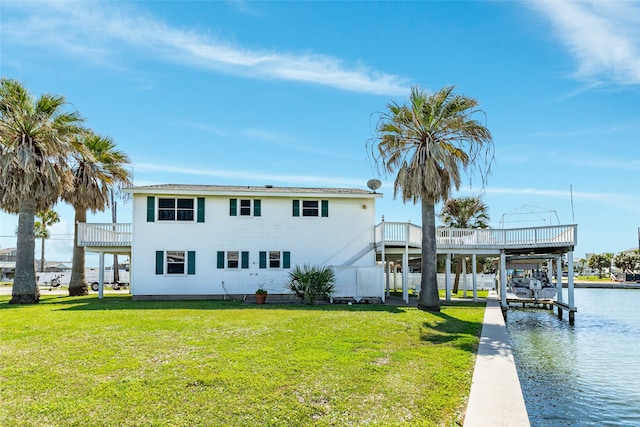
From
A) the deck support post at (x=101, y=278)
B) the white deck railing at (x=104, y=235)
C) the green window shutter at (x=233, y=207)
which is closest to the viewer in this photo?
the green window shutter at (x=233, y=207)

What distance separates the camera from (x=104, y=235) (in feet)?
75.0

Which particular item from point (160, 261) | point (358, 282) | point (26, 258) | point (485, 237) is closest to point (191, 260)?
point (160, 261)

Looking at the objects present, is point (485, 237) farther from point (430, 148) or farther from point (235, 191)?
point (235, 191)

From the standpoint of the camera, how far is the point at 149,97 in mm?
18391

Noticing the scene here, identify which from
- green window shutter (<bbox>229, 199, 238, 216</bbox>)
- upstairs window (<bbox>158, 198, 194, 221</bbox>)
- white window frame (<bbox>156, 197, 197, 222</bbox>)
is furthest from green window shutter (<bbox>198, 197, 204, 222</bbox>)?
green window shutter (<bbox>229, 199, 238, 216</bbox>)

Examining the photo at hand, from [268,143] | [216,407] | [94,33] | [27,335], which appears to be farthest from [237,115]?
[216,407]

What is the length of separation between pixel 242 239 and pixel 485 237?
11.9 m

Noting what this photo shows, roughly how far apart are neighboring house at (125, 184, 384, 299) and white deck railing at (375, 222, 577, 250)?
137 cm

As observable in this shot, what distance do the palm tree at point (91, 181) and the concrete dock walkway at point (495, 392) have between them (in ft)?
71.5

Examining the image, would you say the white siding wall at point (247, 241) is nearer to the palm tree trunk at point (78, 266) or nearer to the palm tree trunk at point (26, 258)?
the palm tree trunk at point (26, 258)

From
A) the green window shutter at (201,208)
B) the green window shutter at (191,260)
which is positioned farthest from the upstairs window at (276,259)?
the green window shutter at (201,208)

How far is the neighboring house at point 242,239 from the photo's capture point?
70.3 feet

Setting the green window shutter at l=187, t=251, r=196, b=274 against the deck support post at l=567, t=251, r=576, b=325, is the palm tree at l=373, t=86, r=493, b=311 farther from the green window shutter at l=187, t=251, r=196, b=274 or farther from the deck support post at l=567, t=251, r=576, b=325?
the green window shutter at l=187, t=251, r=196, b=274

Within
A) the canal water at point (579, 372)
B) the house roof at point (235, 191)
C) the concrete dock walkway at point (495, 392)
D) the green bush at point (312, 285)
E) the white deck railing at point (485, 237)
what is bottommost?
the canal water at point (579, 372)
